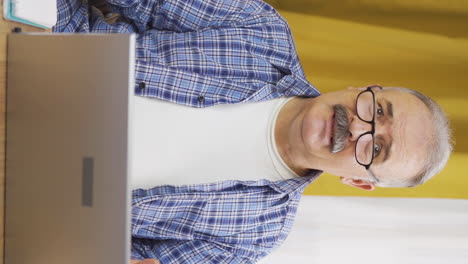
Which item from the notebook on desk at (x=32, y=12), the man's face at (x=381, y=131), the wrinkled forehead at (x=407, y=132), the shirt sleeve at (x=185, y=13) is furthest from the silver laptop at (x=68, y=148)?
the wrinkled forehead at (x=407, y=132)

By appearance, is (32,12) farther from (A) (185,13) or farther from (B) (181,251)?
(B) (181,251)

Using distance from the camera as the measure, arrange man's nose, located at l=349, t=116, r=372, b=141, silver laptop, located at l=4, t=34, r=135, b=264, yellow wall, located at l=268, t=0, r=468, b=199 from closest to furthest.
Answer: silver laptop, located at l=4, t=34, r=135, b=264 < man's nose, located at l=349, t=116, r=372, b=141 < yellow wall, located at l=268, t=0, r=468, b=199

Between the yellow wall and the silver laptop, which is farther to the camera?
the yellow wall

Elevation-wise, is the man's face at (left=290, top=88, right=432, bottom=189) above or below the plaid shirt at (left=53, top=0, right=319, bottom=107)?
below

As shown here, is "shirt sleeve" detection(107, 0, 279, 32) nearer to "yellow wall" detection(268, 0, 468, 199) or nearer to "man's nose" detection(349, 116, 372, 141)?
"yellow wall" detection(268, 0, 468, 199)

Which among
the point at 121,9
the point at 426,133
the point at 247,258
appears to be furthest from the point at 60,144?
the point at 426,133

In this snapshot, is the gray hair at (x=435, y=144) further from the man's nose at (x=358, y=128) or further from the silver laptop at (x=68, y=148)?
the silver laptop at (x=68, y=148)

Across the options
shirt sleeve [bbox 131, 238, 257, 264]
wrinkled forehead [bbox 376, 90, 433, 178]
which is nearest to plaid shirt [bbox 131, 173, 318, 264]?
shirt sleeve [bbox 131, 238, 257, 264]

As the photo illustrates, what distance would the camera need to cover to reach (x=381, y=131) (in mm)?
1291

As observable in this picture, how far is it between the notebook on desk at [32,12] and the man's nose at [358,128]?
0.82m

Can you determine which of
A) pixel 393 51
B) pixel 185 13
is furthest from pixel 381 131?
pixel 185 13

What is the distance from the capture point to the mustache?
4.22 ft

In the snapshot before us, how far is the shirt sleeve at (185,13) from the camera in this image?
135 centimetres

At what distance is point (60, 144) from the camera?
71 cm
